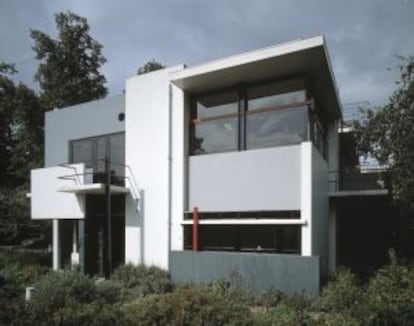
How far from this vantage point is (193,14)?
35.3 ft

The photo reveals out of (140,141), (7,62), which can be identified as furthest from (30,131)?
(140,141)

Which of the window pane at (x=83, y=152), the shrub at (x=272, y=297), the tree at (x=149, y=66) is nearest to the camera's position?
the shrub at (x=272, y=297)

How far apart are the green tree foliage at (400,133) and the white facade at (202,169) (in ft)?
6.07

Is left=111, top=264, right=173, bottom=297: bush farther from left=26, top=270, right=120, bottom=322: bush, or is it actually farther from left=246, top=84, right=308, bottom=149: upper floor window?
left=246, top=84, right=308, bottom=149: upper floor window

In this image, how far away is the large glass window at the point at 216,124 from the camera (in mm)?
13867

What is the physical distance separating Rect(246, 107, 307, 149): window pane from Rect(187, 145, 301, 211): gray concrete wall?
0.29 metres

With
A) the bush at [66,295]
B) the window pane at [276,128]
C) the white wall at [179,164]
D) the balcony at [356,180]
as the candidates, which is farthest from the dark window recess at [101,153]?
the balcony at [356,180]

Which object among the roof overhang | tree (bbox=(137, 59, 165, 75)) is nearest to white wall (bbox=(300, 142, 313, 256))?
the roof overhang

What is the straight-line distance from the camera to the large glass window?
13867 millimetres

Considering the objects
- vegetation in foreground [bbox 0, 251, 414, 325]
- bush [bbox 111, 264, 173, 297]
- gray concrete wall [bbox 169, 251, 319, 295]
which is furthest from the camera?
bush [bbox 111, 264, 173, 297]

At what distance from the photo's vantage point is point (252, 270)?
41.2 feet

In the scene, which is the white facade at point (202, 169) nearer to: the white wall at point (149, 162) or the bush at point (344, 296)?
the white wall at point (149, 162)

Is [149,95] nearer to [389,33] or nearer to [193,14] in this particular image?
[193,14]

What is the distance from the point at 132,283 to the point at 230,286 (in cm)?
317
